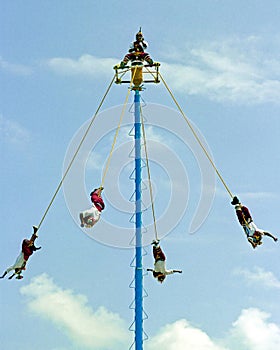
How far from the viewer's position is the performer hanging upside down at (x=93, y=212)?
1257 cm

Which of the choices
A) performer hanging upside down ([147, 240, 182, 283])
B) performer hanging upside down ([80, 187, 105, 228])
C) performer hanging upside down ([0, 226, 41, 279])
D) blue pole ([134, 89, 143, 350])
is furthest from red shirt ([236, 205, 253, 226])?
performer hanging upside down ([0, 226, 41, 279])

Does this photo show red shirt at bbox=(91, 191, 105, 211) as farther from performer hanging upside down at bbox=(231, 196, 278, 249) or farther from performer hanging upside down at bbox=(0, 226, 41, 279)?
performer hanging upside down at bbox=(231, 196, 278, 249)

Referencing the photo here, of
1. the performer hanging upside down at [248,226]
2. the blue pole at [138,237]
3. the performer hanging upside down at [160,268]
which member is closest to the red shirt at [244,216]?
the performer hanging upside down at [248,226]

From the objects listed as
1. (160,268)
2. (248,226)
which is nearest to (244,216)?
(248,226)

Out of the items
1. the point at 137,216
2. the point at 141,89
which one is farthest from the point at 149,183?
the point at 141,89

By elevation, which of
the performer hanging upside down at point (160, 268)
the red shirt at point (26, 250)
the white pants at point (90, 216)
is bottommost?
the performer hanging upside down at point (160, 268)

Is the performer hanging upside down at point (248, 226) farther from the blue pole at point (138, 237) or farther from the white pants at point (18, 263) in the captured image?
the white pants at point (18, 263)

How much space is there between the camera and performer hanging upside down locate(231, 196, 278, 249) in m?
13.1

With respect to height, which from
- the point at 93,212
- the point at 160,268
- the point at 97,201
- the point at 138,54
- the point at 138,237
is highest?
the point at 138,54

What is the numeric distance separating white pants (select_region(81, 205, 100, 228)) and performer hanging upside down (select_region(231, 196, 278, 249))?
9.59 feet

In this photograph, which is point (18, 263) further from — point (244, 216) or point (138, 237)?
point (244, 216)

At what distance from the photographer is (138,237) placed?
43.3 feet

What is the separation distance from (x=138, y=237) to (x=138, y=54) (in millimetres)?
3915

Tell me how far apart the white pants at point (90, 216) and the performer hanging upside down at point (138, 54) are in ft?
10.9
